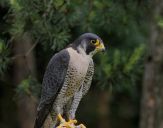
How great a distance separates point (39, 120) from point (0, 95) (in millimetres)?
4636

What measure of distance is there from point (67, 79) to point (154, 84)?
7.98ft

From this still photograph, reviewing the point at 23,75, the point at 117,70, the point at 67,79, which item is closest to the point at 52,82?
the point at 67,79

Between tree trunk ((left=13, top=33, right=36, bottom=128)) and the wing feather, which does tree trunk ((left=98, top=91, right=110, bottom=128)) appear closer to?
tree trunk ((left=13, top=33, right=36, bottom=128))

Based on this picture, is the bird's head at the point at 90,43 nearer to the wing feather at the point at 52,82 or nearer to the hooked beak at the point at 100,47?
the hooked beak at the point at 100,47

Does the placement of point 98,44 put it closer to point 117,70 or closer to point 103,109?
point 117,70

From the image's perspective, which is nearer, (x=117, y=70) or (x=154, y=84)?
(x=117, y=70)

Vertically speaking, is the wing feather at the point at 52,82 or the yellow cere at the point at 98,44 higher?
the yellow cere at the point at 98,44

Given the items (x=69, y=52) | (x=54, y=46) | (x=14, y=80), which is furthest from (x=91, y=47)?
(x=14, y=80)

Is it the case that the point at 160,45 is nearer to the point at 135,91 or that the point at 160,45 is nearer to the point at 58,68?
the point at 58,68

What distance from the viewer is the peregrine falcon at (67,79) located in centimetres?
560

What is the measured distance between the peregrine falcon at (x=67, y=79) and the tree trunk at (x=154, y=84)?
7.54ft

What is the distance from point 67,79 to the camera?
18.8ft

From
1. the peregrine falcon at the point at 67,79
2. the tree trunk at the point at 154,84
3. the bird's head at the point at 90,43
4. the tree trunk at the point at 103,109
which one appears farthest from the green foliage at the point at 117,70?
the tree trunk at the point at 103,109

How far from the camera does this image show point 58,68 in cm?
566
